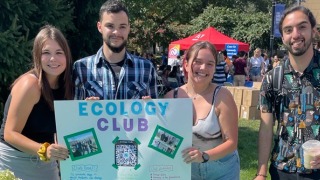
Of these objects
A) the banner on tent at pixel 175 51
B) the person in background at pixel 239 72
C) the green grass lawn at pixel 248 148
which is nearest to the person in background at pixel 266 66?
the person in background at pixel 239 72

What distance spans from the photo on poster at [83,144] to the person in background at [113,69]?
0.34m

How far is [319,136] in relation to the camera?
9.78ft

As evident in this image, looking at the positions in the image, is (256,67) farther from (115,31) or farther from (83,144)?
(83,144)

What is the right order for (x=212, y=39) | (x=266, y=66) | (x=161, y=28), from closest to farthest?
(x=212, y=39), (x=266, y=66), (x=161, y=28)

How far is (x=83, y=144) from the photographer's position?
3.05m

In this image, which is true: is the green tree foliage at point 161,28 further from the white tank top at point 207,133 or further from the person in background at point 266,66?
the white tank top at point 207,133

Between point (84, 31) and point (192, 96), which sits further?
point (84, 31)

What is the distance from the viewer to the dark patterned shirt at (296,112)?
2994mm

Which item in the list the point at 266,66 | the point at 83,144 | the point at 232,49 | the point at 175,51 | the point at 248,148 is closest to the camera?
the point at 83,144

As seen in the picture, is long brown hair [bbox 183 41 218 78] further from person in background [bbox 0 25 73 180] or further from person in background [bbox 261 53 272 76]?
person in background [bbox 261 53 272 76]

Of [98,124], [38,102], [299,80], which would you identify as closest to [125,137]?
[98,124]

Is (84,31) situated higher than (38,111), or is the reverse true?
(84,31)

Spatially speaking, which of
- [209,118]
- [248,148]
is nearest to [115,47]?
[209,118]

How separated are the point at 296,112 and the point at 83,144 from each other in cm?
140
